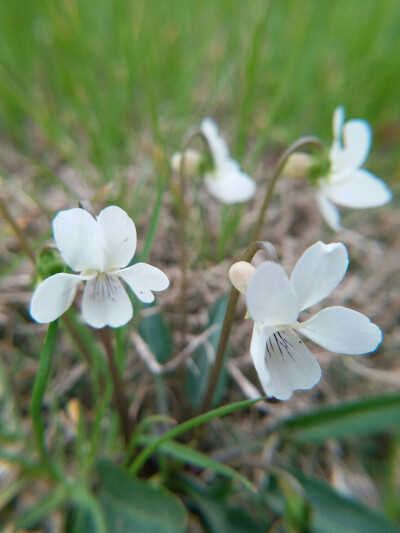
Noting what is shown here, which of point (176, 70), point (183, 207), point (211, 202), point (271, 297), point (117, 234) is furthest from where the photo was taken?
point (176, 70)

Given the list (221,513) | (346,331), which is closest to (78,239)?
(346,331)

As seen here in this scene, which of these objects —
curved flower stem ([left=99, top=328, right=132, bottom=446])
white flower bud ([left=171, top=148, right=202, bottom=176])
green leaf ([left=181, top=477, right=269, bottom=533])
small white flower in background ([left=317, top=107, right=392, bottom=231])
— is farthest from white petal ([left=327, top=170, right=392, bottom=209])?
green leaf ([left=181, top=477, right=269, bottom=533])

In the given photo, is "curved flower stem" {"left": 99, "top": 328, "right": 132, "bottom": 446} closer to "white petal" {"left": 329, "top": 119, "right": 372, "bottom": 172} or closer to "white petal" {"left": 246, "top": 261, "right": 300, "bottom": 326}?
"white petal" {"left": 246, "top": 261, "right": 300, "bottom": 326}

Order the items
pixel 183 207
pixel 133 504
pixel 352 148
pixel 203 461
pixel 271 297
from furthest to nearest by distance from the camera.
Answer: pixel 183 207 < pixel 352 148 < pixel 133 504 < pixel 203 461 < pixel 271 297

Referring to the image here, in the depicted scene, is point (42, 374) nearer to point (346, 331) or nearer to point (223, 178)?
point (346, 331)

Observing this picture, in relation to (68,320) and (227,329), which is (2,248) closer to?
(68,320)

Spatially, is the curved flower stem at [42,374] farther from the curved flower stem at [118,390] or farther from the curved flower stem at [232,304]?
the curved flower stem at [232,304]

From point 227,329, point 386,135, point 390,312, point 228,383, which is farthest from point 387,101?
point 227,329
